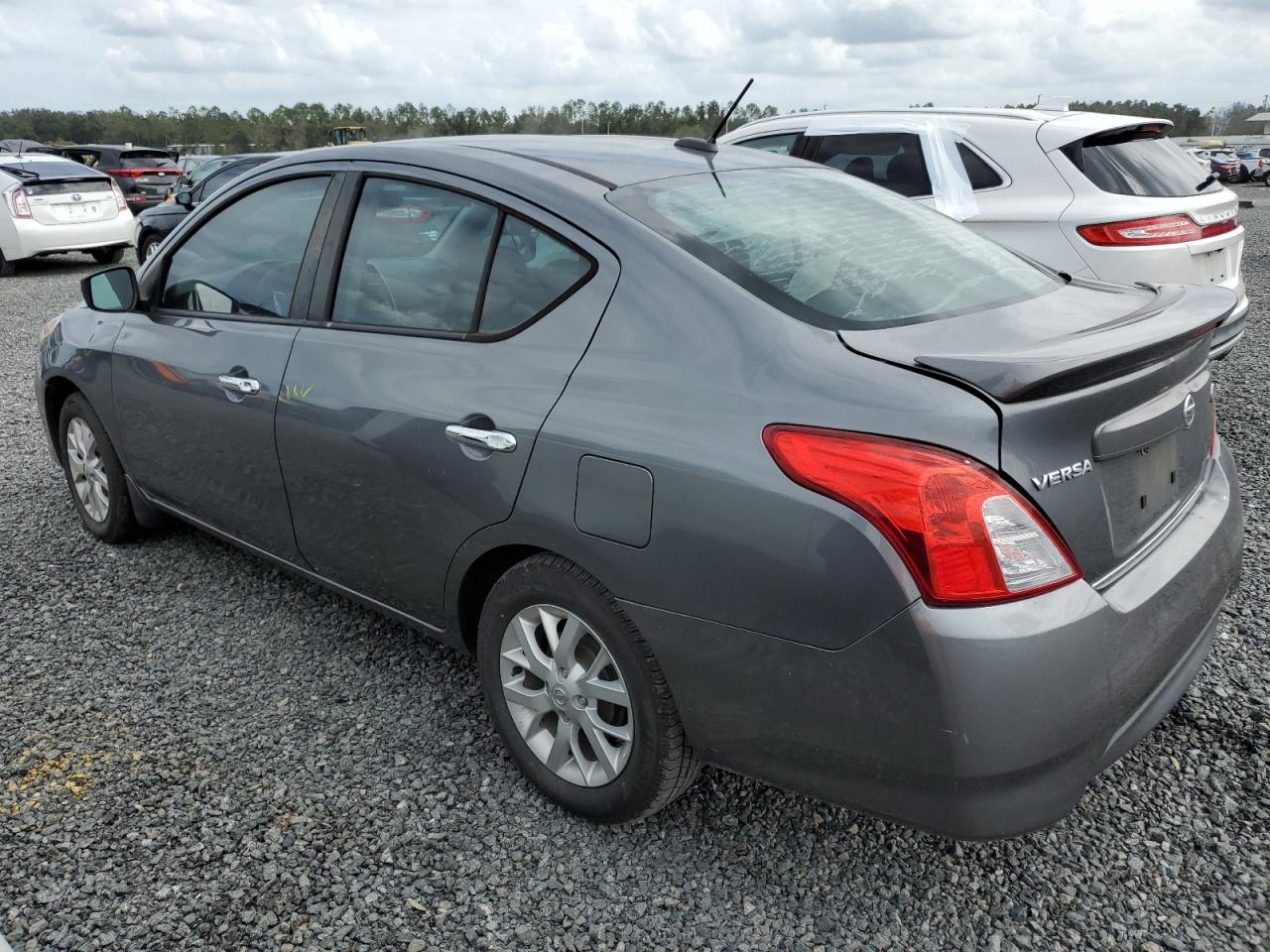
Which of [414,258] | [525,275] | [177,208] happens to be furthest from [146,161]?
[525,275]

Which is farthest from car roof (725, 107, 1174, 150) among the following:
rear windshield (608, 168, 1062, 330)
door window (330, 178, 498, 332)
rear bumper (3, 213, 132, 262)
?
rear bumper (3, 213, 132, 262)

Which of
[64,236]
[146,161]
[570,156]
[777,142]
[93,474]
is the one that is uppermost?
[570,156]

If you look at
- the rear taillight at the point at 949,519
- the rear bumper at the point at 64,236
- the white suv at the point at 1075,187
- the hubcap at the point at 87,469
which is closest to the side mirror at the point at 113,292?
the hubcap at the point at 87,469

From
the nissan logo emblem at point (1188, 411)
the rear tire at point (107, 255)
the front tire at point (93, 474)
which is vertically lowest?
the rear tire at point (107, 255)

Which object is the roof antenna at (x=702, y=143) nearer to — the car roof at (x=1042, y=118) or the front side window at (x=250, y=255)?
the front side window at (x=250, y=255)

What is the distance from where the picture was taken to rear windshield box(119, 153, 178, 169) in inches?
736

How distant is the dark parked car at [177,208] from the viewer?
12.7 metres

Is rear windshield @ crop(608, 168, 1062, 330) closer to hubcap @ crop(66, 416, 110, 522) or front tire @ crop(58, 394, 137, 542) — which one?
front tire @ crop(58, 394, 137, 542)

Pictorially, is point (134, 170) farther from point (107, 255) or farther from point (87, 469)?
point (87, 469)

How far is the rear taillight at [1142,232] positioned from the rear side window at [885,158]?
3.35 feet

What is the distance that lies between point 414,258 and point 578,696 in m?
1.28

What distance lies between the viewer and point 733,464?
78.0 inches

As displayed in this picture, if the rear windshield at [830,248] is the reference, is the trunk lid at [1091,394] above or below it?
below

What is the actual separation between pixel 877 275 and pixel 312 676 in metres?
2.14
